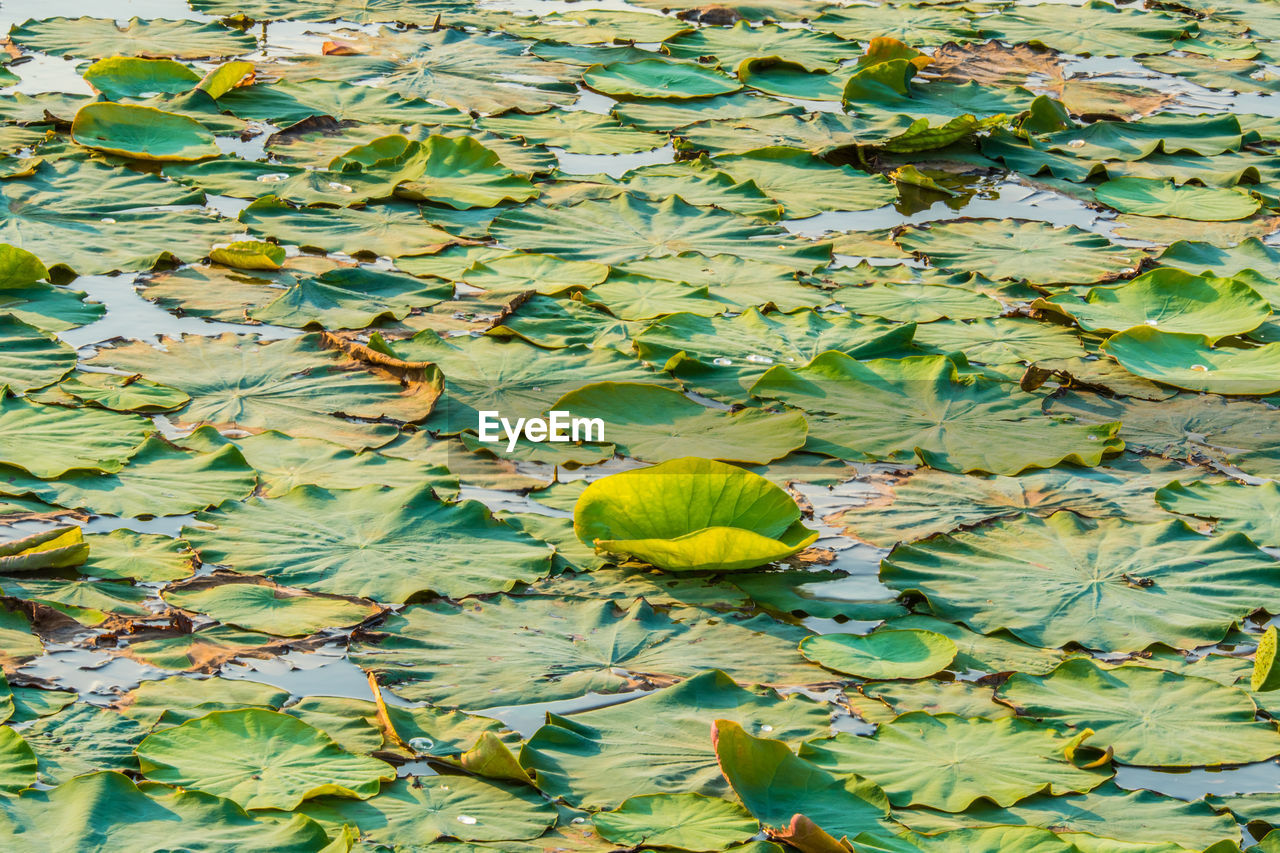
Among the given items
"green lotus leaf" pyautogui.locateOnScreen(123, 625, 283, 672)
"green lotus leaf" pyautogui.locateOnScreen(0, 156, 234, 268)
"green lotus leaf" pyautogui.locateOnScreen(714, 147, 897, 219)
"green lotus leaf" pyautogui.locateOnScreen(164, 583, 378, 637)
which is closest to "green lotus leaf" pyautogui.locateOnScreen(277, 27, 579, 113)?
"green lotus leaf" pyautogui.locateOnScreen(714, 147, 897, 219)

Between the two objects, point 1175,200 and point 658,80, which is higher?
point 658,80

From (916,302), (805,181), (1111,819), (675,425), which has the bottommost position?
(1111,819)

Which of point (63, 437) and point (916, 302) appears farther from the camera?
point (916, 302)

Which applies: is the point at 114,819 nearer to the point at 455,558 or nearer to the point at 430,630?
the point at 430,630

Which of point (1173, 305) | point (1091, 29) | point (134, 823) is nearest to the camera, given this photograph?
point (134, 823)

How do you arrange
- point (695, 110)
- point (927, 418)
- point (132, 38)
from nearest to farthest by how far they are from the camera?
1. point (927, 418)
2. point (695, 110)
3. point (132, 38)

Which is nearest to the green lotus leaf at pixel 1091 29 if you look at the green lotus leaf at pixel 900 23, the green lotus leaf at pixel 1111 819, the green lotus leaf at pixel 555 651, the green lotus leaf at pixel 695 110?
the green lotus leaf at pixel 900 23

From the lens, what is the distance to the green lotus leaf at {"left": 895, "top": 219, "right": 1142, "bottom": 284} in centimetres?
392

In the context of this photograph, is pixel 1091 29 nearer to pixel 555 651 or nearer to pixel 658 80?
pixel 658 80

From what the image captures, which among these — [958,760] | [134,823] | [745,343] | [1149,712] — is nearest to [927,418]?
[745,343]

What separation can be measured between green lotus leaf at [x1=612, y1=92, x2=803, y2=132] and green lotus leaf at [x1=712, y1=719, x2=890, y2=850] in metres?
3.19

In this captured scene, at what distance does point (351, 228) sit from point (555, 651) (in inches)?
79.3

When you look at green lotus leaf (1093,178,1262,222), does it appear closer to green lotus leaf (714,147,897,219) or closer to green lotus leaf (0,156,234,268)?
green lotus leaf (714,147,897,219)

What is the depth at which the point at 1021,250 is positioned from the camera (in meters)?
4.04
